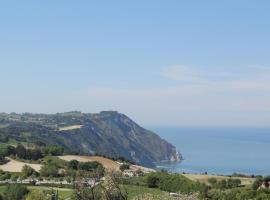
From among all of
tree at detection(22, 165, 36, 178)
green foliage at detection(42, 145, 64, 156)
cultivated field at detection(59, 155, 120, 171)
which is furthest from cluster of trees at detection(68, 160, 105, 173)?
green foliage at detection(42, 145, 64, 156)

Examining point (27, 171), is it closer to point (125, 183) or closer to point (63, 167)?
point (63, 167)

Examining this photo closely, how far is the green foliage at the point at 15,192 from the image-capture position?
277ft

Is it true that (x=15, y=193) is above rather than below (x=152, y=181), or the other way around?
below

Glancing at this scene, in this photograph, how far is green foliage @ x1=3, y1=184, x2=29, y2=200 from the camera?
84438 mm

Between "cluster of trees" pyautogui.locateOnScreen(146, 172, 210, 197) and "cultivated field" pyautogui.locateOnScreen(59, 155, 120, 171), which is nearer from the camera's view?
"cluster of trees" pyautogui.locateOnScreen(146, 172, 210, 197)

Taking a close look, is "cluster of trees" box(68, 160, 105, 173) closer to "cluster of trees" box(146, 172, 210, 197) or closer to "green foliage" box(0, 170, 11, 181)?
"green foliage" box(0, 170, 11, 181)

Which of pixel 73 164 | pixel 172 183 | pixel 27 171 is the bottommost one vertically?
pixel 172 183

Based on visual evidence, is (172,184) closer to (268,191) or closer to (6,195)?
(268,191)

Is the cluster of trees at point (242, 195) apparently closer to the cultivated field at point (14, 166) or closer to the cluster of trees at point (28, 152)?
the cultivated field at point (14, 166)

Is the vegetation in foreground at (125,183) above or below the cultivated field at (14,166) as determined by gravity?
below

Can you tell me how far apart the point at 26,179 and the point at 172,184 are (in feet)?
93.0

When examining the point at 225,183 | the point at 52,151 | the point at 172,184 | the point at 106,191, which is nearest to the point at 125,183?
the point at 172,184

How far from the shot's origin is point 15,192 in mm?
85375

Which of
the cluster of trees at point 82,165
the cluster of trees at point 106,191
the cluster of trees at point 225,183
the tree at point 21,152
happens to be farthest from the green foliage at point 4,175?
the cluster of trees at point 106,191
